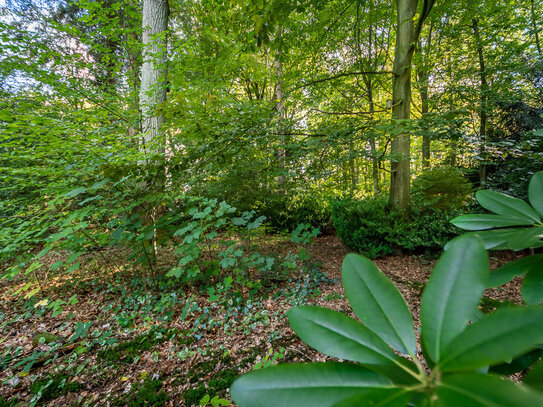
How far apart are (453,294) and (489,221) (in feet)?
1.43

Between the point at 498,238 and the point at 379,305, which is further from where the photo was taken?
the point at 498,238

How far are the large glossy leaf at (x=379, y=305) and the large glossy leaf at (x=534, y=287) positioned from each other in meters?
0.25

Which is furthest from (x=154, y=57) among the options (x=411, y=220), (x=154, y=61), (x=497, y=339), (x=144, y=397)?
(x=411, y=220)

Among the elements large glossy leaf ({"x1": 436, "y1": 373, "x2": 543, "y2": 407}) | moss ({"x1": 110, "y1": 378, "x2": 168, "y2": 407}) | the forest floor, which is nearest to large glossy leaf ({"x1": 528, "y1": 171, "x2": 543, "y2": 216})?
large glossy leaf ({"x1": 436, "y1": 373, "x2": 543, "y2": 407})

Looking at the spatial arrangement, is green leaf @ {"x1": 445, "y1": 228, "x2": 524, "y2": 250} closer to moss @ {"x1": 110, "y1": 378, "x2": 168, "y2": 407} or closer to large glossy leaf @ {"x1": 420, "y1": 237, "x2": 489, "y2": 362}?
large glossy leaf @ {"x1": 420, "y1": 237, "x2": 489, "y2": 362}

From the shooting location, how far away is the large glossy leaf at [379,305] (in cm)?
36

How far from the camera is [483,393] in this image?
0.20m

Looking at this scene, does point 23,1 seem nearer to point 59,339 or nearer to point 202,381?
point 59,339

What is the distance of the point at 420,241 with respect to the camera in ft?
11.9

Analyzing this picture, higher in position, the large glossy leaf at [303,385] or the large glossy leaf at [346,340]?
the large glossy leaf at [346,340]

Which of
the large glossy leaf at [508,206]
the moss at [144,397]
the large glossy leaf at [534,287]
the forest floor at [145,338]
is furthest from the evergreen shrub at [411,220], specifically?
the large glossy leaf at [534,287]

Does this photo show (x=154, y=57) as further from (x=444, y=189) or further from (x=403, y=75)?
(x=444, y=189)

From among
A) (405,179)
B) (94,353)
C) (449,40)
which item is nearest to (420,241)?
(405,179)

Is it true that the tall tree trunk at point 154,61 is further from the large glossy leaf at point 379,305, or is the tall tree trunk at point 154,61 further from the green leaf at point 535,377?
the green leaf at point 535,377
